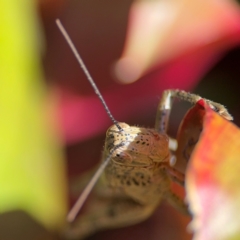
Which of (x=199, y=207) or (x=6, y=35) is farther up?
(x=6, y=35)

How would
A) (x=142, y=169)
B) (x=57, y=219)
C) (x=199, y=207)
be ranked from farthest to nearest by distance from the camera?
1. (x=57, y=219)
2. (x=142, y=169)
3. (x=199, y=207)

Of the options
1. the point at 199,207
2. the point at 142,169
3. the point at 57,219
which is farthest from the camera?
the point at 57,219

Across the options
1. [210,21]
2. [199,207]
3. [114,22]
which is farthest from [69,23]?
[199,207]

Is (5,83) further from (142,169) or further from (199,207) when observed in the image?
(199,207)

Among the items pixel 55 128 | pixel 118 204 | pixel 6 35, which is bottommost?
pixel 118 204

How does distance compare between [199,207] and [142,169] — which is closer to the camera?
[199,207]
